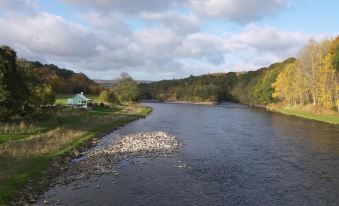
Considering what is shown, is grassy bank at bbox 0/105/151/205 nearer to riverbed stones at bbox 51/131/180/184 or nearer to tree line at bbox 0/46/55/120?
riverbed stones at bbox 51/131/180/184

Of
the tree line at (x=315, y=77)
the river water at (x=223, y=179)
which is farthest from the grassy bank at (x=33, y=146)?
the tree line at (x=315, y=77)

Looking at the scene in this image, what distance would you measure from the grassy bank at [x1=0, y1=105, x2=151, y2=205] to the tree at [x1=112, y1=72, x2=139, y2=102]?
104 m

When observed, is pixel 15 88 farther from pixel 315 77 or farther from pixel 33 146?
pixel 315 77

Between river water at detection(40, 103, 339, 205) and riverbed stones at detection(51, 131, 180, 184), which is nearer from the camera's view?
river water at detection(40, 103, 339, 205)

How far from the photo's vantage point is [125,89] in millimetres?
177375

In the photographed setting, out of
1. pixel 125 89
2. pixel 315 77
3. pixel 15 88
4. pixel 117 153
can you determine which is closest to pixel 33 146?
pixel 117 153

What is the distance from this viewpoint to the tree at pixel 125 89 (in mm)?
175875

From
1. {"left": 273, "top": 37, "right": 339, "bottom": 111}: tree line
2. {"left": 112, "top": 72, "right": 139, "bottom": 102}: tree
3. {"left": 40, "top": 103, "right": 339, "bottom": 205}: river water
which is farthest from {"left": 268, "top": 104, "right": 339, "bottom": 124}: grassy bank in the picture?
{"left": 112, "top": 72, "right": 139, "bottom": 102}: tree

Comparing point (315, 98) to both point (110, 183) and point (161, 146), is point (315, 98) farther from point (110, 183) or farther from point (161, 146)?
point (110, 183)

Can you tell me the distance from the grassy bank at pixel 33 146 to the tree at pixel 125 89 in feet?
342

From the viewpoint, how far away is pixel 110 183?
3169cm

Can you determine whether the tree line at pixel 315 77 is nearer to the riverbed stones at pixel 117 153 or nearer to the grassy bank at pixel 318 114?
the grassy bank at pixel 318 114

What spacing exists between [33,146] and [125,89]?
135 meters

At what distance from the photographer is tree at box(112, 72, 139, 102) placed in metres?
176
